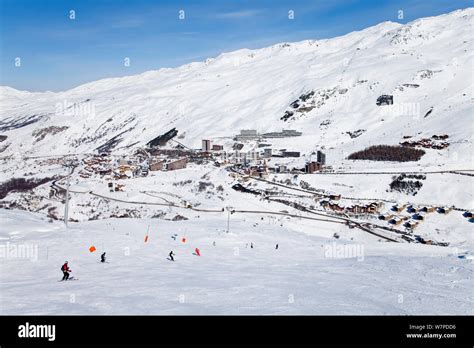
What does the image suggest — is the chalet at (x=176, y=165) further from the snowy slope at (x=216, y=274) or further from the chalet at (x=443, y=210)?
the chalet at (x=443, y=210)

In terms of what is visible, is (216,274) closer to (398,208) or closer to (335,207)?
(335,207)

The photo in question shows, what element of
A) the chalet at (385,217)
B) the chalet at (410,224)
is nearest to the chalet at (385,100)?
the chalet at (385,217)

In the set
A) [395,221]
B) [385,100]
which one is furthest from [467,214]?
[385,100]

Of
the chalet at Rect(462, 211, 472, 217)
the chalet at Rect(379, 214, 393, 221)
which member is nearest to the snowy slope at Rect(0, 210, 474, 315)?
the chalet at Rect(379, 214, 393, 221)

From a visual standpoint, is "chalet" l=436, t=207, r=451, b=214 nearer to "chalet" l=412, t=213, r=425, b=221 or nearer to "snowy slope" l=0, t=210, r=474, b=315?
"chalet" l=412, t=213, r=425, b=221

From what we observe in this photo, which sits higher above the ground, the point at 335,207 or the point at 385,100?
the point at 385,100
